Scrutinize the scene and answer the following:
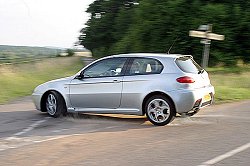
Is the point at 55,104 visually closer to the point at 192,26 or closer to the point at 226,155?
the point at 226,155

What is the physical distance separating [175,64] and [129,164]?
11.5 feet

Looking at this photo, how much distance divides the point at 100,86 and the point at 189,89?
1.98 meters

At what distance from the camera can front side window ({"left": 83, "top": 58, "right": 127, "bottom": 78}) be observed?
9414 mm

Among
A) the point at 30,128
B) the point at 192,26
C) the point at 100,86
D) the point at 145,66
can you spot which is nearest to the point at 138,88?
the point at 145,66

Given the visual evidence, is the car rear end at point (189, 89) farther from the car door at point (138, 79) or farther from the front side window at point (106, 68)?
the front side window at point (106, 68)

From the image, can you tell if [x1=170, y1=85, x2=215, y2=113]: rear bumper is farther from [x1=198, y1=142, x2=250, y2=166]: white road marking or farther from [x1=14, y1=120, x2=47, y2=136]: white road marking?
[x1=14, y1=120, x2=47, y2=136]: white road marking

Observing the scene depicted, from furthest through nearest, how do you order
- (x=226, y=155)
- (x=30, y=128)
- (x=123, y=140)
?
(x=30, y=128)
(x=123, y=140)
(x=226, y=155)

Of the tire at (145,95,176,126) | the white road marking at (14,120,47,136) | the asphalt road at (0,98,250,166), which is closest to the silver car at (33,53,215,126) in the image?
the tire at (145,95,176,126)

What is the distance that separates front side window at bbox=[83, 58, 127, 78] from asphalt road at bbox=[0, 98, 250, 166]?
40.7 inches

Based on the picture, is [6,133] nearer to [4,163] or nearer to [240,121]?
[4,163]

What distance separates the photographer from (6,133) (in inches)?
324

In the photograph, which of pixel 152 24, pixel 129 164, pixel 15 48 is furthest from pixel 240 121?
pixel 15 48

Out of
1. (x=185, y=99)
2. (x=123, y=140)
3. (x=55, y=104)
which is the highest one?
(x=185, y=99)

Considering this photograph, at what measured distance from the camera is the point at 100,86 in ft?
30.9
